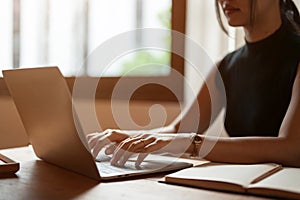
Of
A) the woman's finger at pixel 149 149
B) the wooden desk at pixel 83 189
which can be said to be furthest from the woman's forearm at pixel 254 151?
the wooden desk at pixel 83 189

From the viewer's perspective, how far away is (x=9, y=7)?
104 inches

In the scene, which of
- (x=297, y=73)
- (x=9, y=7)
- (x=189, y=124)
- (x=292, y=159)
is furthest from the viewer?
(x=9, y=7)

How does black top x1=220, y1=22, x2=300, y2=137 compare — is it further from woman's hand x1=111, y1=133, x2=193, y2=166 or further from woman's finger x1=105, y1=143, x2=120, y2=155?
woman's finger x1=105, y1=143, x2=120, y2=155

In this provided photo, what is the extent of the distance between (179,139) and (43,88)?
1.42ft

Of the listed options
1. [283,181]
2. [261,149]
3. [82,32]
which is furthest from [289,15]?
[82,32]

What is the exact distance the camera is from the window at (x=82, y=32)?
8.78 feet

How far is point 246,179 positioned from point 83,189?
0.33 metres

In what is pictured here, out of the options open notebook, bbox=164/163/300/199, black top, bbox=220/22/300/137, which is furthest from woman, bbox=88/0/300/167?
open notebook, bbox=164/163/300/199

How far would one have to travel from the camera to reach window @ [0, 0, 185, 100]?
2.68 meters

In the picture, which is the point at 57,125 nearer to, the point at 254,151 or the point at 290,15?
the point at 254,151

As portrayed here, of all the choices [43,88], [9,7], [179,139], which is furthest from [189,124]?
[9,7]

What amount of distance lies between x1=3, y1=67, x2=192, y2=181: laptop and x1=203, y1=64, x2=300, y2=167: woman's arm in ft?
0.34

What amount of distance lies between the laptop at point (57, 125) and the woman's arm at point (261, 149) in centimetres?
10

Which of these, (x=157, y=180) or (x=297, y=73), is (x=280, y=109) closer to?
(x=297, y=73)
